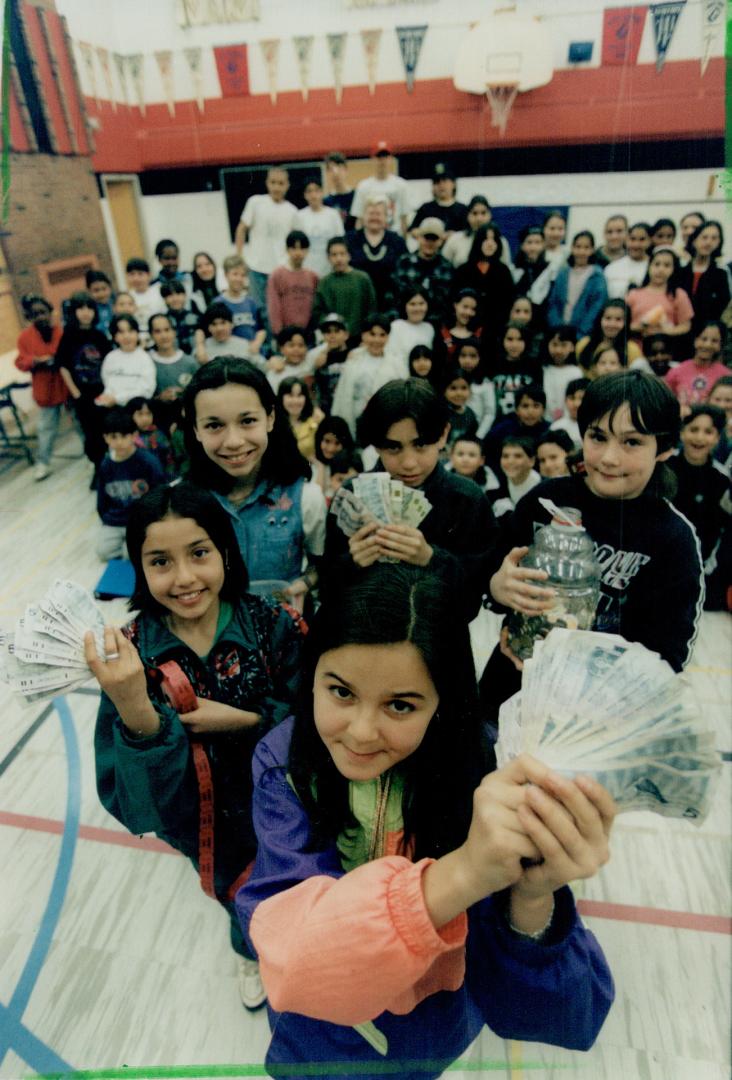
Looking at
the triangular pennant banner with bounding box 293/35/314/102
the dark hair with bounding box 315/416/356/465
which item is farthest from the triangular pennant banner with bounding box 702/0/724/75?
the dark hair with bounding box 315/416/356/465

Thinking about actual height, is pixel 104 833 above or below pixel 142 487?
below

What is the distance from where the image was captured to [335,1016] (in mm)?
478

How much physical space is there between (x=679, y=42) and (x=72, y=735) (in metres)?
2.66

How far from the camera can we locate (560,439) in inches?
108

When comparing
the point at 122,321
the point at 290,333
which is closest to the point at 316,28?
the point at 290,333

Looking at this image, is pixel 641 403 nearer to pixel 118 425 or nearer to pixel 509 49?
pixel 509 49

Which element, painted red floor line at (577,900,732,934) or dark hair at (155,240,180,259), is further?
dark hair at (155,240,180,259)

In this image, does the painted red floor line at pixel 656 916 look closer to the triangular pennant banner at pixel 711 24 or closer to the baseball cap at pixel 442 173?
the triangular pennant banner at pixel 711 24

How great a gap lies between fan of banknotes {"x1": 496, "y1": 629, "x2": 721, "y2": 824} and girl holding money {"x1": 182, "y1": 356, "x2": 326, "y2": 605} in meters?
1.10

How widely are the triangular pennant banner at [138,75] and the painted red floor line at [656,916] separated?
219 cm

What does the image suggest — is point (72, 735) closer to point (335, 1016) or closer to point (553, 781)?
point (335, 1016)

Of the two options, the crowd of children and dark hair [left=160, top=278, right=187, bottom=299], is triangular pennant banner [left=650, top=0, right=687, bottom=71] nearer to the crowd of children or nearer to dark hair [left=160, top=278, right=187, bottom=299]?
the crowd of children

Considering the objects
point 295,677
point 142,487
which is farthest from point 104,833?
point 142,487

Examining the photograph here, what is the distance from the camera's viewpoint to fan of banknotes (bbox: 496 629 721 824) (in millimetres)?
415
